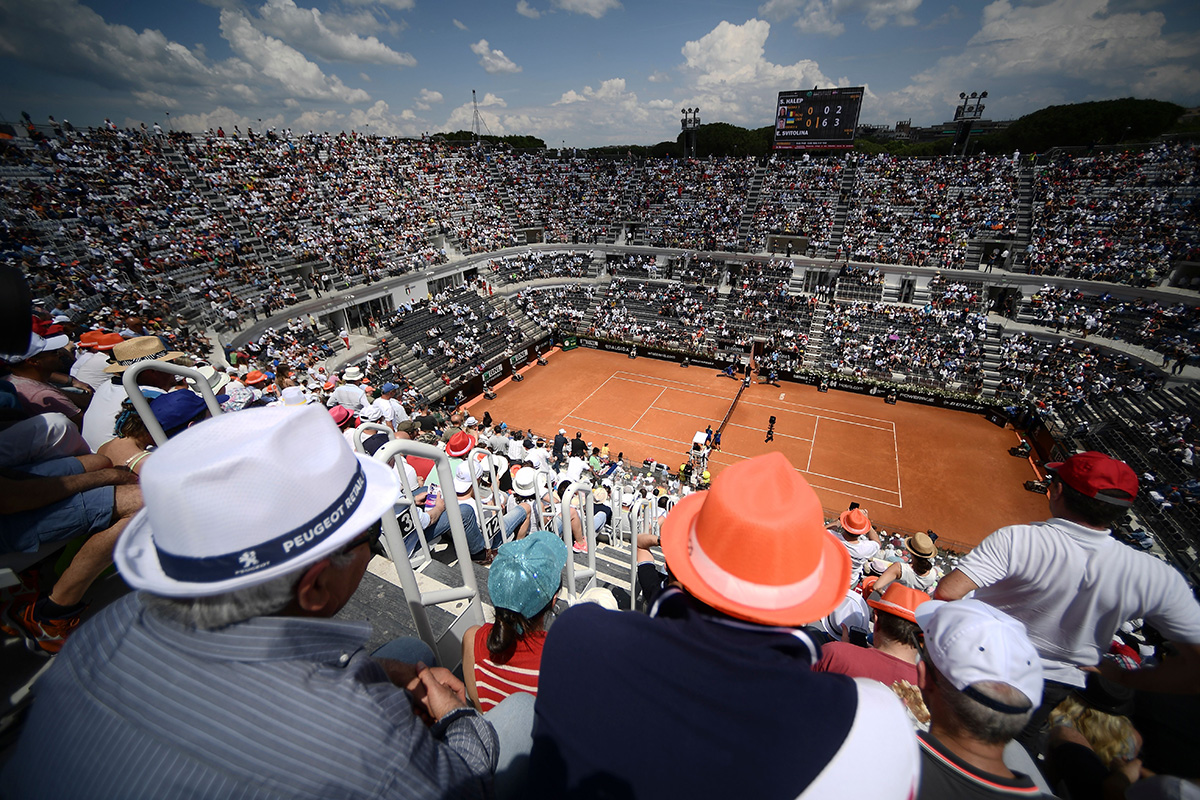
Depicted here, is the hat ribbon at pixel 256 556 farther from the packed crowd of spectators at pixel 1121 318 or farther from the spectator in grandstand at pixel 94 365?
the packed crowd of spectators at pixel 1121 318

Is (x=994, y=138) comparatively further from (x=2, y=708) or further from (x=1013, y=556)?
(x=2, y=708)

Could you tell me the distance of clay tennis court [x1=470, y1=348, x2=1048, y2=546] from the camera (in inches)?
708

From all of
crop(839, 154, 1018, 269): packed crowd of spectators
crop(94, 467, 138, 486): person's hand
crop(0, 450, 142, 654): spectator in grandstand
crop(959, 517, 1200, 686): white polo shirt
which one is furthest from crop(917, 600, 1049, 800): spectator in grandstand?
crop(839, 154, 1018, 269): packed crowd of spectators

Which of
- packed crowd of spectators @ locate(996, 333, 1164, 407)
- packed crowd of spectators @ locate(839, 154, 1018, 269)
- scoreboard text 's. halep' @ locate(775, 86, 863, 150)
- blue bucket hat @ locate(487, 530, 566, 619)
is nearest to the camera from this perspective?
blue bucket hat @ locate(487, 530, 566, 619)

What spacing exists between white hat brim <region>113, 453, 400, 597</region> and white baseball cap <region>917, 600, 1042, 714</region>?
7.75 ft

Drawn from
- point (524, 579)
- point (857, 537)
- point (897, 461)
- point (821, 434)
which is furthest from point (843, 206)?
point (524, 579)

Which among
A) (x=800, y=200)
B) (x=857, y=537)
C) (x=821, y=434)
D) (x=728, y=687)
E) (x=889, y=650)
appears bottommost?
(x=821, y=434)

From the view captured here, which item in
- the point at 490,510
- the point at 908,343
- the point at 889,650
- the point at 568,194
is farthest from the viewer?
the point at 568,194

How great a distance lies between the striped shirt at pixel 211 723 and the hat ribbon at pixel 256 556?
122 millimetres

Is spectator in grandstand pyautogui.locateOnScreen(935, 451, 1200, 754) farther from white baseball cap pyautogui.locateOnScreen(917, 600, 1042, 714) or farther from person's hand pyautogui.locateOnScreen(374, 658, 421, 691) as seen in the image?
person's hand pyautogui.locateOnScreen(374, 658, 421, 691)

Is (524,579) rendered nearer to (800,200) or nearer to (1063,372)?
(1063,372)

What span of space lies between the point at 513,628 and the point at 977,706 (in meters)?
2.17

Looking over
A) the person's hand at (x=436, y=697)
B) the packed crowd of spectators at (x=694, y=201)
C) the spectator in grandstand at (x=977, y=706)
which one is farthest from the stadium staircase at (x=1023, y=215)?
the person's hand at (x=436, y=697)

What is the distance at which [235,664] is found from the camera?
1194 mm
